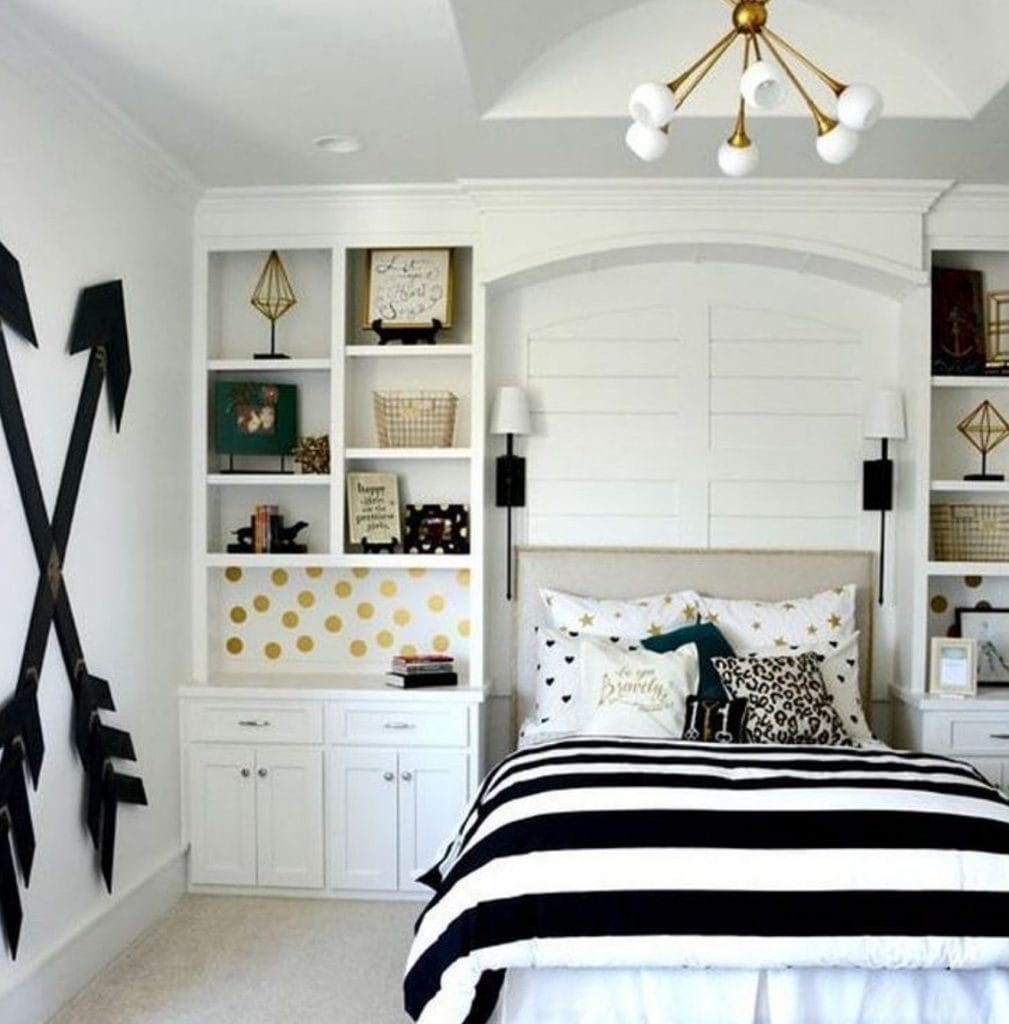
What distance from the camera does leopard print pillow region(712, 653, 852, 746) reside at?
3.46 meters

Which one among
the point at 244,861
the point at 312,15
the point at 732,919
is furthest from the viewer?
the point at 244,861

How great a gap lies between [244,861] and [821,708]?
2.13m

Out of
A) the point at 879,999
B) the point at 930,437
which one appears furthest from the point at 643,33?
the point at 879,999

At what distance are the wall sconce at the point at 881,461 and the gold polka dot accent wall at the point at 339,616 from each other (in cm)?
160

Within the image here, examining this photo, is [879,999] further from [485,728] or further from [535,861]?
[485,728]

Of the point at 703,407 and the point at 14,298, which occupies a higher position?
the point at 14,298

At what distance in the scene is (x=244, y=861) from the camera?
12.8ft

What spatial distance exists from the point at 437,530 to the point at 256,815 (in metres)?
1.24

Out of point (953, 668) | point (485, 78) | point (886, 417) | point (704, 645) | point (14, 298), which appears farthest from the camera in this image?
point (886, 417)

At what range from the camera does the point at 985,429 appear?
13.6 feet

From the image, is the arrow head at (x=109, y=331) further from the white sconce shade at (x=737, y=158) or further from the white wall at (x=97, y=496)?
the white sconce shade at (x=737, y=158)

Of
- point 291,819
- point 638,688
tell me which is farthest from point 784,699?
point 291,819

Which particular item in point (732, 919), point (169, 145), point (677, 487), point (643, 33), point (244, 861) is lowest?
point (244, 861)

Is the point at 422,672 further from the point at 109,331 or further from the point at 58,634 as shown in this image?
the point at 109,331
